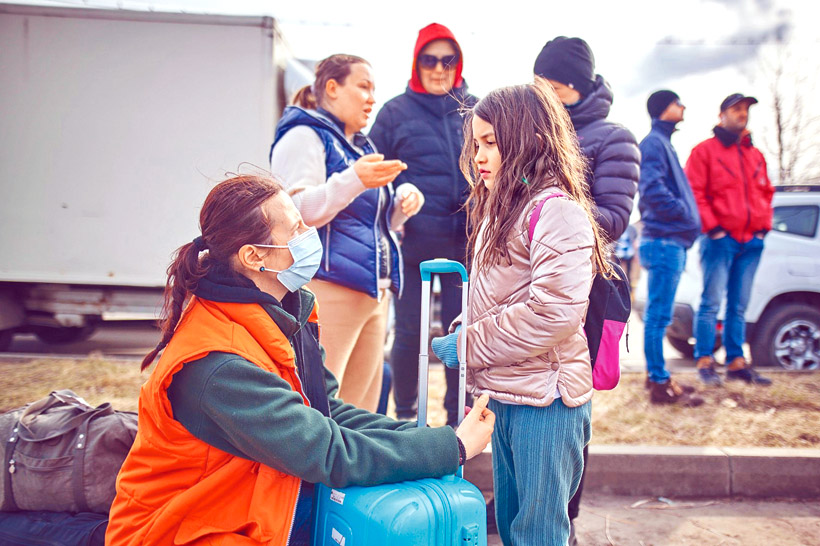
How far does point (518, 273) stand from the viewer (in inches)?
78.3

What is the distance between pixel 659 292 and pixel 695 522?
1775 millimetres

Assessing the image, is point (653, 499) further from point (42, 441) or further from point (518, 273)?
point (42, 441)

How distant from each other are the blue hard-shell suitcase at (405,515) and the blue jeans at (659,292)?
3158mm

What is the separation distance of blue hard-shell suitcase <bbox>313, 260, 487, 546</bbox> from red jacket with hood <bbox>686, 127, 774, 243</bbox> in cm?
398

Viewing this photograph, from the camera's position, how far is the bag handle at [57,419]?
2141 millimetres

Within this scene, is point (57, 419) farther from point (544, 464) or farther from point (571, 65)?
point (571, 65)

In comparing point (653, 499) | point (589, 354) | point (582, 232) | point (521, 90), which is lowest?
point (653, 499)

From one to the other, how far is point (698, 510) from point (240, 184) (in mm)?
2841

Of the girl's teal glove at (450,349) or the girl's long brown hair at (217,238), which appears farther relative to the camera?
the girl's teal glove at (450,349)

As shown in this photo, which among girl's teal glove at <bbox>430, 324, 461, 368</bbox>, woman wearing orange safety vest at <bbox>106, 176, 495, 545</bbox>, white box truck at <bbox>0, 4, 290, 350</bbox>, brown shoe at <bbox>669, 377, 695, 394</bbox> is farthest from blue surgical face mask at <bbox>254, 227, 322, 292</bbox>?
white box truck at <bbox>0, 4, 290, 350</bbox>

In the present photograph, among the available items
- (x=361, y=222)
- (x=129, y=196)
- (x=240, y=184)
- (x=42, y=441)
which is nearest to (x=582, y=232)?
(x=240, y=184)

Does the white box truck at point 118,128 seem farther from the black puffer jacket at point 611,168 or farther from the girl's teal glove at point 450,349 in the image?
the girl's teal glove at point 450,349

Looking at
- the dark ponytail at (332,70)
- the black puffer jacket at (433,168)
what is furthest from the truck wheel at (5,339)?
the dark ponytail at (332,70)

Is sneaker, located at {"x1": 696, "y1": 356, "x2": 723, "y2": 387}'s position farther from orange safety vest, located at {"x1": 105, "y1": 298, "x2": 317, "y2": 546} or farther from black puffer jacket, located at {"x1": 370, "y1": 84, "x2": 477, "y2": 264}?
orange safety vest, located at {"x1": 105, "y1": 298, "x2": 317, "y2": 546}
